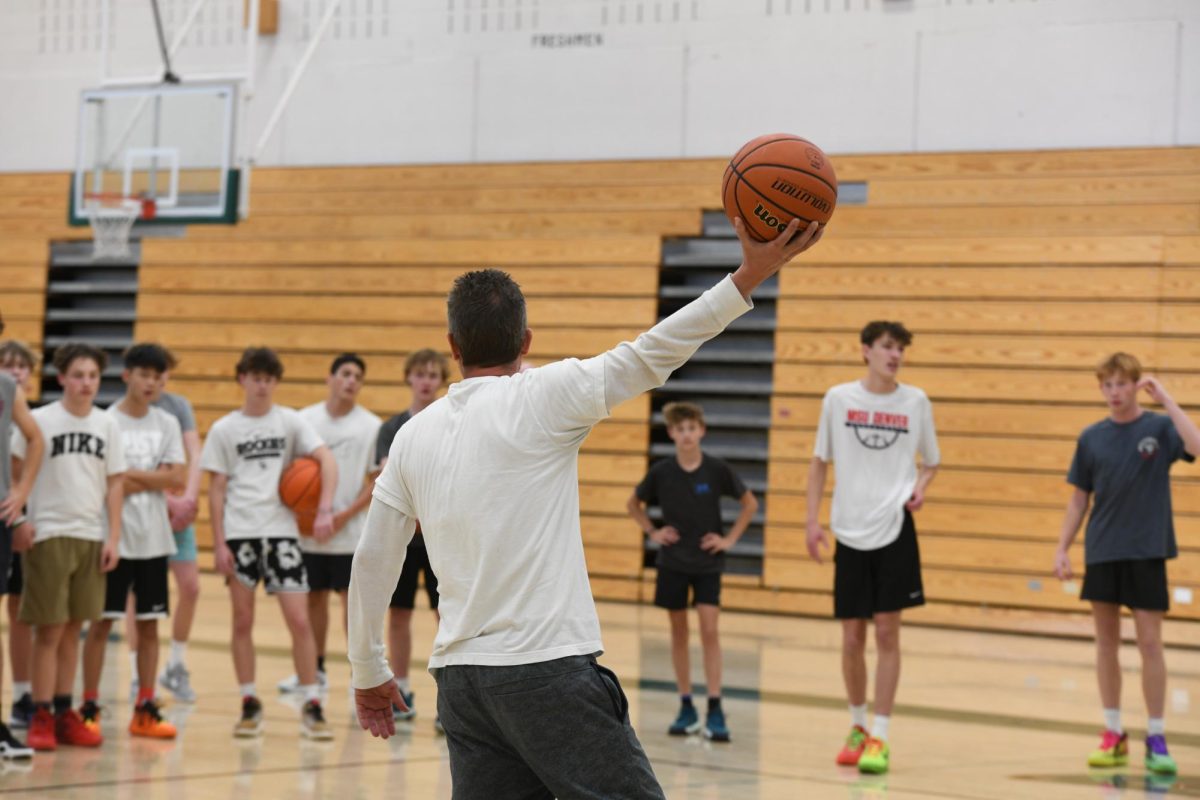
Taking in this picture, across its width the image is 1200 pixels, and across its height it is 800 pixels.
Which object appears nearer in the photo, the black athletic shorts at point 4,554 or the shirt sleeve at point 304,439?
the black athletic shorts at point 4,554

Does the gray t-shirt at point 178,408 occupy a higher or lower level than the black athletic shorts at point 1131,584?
higher

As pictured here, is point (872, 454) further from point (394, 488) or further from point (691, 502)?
point (394, 488)

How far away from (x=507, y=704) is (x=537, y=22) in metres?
11.3

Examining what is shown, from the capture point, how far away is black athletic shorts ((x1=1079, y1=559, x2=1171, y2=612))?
6305 millimetres

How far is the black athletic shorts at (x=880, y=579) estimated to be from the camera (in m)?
6.32

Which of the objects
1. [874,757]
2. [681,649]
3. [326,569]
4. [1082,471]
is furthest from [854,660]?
[326,569]

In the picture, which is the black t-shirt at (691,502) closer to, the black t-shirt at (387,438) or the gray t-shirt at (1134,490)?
the black t-shirt at (387,438)

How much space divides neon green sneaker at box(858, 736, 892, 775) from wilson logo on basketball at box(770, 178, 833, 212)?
11.2ft

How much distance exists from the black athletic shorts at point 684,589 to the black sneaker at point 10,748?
287 cm

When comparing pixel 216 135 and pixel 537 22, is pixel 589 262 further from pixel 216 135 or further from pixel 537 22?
pixel 216 135

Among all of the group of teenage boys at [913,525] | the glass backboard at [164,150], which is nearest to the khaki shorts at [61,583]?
the group of teenage boys at [913,525]

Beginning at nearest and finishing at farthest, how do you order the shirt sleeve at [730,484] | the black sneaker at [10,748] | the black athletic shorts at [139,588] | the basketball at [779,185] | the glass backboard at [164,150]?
the basketball at [779,185]
the black sneaker at [10,748]
the black athletic shorts at [139,588]
the shirt sleeve at [730,484]
the glass backboard at [164,150]

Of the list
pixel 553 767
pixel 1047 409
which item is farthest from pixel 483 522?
pixel 1047 409

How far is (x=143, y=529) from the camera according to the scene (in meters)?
6.65
